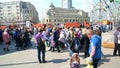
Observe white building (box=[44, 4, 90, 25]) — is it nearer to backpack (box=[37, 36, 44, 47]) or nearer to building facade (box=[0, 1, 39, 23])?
building facade (box=[0, 1, 39, 23])

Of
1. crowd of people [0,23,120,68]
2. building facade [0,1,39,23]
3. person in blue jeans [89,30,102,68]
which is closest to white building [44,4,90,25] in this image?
building facade [0,1,39,23]

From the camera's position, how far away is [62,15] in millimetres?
169250

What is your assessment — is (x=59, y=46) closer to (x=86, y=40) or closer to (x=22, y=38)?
(x=22, y=38)

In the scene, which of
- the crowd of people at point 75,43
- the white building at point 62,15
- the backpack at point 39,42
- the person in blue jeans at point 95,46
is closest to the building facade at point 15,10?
the white building at point 62,15

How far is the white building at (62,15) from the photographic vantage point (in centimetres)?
15035

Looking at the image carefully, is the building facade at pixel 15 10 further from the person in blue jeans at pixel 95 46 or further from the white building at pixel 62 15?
the person in blue jeans at pixel 95 46

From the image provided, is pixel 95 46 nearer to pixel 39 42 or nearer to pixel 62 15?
pixel 39 42

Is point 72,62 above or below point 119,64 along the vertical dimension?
above

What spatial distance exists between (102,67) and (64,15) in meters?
161

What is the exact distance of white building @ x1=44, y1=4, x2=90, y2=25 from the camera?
150350 mm

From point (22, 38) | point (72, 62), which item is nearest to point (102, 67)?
point (72, 62)

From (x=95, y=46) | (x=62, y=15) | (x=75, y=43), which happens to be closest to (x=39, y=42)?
(x=75, y=43)

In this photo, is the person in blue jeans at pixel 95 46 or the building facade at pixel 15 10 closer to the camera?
the person in blue jeans at pixel 95 46

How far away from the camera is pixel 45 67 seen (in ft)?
41.4
